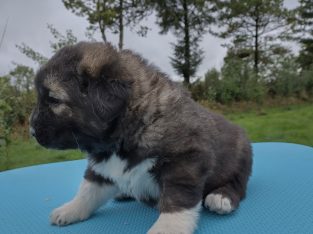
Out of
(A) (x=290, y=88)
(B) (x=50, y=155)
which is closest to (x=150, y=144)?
(B) (x=50, y=155)

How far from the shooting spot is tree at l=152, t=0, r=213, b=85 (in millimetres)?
20094

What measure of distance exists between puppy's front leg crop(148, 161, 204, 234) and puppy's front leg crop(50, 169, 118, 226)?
561mm

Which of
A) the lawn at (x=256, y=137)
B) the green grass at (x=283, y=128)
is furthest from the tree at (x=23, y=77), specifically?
the green grass at (x=283, y=128)

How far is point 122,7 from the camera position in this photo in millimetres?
18125

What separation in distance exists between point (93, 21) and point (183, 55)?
5.68 m

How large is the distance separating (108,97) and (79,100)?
189 millimetres

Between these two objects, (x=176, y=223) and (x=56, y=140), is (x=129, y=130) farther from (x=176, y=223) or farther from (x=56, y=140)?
(x=176, y=223)

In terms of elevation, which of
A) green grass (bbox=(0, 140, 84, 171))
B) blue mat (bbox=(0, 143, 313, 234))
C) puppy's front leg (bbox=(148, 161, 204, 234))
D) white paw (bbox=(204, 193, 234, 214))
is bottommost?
green grass (bbox=(0, 140, 84, 171))

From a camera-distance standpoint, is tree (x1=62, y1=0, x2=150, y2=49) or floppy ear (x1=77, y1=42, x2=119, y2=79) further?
tree (x1=62, y1=0, x2=150, y2=49)

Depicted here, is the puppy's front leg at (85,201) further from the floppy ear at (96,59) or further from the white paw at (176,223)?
the floppy ear at (96,59)

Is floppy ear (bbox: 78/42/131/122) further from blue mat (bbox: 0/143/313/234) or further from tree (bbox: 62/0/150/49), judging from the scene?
tree (bbox: 62/0/150/49)

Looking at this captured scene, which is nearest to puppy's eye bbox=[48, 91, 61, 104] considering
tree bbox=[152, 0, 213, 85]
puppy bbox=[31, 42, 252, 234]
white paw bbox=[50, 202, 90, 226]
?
puppy bbox=[31, 42, 252, 234]

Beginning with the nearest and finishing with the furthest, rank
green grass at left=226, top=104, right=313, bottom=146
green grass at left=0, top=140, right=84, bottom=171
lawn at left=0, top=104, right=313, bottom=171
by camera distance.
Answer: green grass at left=0, top=140, right=84, bottom=171
lawn at left=0, top=104, right=313, bottom=171
green grass at left=226, top=104, right=313, bottom=146

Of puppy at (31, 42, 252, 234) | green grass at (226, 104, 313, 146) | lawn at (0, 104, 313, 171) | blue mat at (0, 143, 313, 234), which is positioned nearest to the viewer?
puppy at (31, 42, 252, 234)
